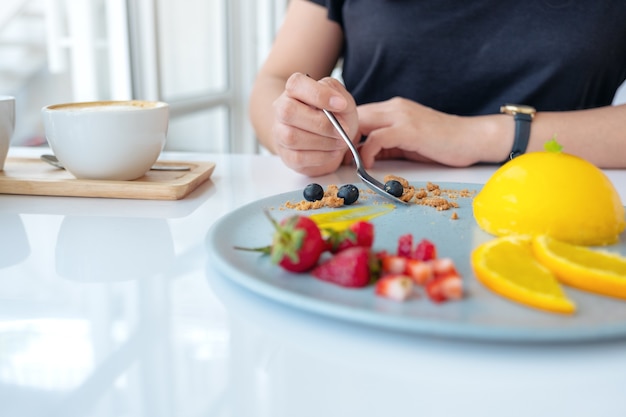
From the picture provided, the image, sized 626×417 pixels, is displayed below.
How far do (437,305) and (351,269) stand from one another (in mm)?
75

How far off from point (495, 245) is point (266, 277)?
21 centimetres

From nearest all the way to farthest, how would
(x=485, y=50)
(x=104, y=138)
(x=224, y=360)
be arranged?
(x=224, y=360) → (x=104, y=138) → (x=485, y=50)

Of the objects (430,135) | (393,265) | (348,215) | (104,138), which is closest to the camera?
(393,265)

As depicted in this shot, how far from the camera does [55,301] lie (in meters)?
0.53

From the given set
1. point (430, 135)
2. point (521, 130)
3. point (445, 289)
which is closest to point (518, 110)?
point (521, 130)

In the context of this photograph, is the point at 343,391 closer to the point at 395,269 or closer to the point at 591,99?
the point at 395,269

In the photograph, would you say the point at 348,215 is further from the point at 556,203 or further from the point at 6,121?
the point at 6,121

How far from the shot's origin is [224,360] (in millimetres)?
428

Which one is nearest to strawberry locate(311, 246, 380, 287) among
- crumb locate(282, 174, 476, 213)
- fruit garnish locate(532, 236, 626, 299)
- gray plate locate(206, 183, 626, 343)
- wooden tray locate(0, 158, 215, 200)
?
gray plate locate(206, 183, 626, 343)

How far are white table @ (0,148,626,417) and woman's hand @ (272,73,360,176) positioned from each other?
0.43m

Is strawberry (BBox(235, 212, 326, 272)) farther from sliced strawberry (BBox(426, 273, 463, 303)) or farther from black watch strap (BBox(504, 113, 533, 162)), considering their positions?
black watch strap (BBox(504, 113, 533, 162))

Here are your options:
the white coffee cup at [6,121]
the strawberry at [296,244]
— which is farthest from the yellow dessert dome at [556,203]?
the white coffee cup at [6,121]

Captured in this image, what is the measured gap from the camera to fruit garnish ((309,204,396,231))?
723 millimetres

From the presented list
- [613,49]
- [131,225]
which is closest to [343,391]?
[131,225]
